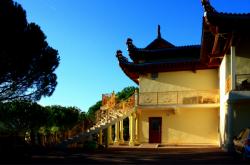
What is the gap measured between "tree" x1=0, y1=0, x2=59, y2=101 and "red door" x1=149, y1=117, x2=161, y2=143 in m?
Answer: 8.14

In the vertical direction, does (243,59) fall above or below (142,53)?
below

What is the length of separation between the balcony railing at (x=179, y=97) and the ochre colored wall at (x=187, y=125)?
0.79 meters

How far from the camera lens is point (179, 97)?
30188 millimetres

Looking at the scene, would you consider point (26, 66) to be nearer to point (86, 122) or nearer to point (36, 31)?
point (36, 31)

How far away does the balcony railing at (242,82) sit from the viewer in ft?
70.0

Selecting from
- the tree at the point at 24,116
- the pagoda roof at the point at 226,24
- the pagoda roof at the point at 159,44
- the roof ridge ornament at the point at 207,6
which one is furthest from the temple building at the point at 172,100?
the tree at the point at 24,116

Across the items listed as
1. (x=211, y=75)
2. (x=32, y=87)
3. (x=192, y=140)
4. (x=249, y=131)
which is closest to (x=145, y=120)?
(x=192, y=140)

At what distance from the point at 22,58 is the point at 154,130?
40.2ft

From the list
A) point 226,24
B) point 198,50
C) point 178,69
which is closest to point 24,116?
point 178,69

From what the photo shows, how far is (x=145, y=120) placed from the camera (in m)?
31.5

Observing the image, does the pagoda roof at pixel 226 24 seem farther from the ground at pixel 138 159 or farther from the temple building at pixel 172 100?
the ground at pixel 138 159

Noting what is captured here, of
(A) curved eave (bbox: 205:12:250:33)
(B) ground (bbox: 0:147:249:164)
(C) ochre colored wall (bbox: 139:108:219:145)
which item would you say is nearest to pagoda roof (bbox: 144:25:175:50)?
(C) ochre colored wall (bbox: 139:108:219:145)

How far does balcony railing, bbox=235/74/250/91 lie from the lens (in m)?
21.3

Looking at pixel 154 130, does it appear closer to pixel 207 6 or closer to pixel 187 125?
pixel 187 125
